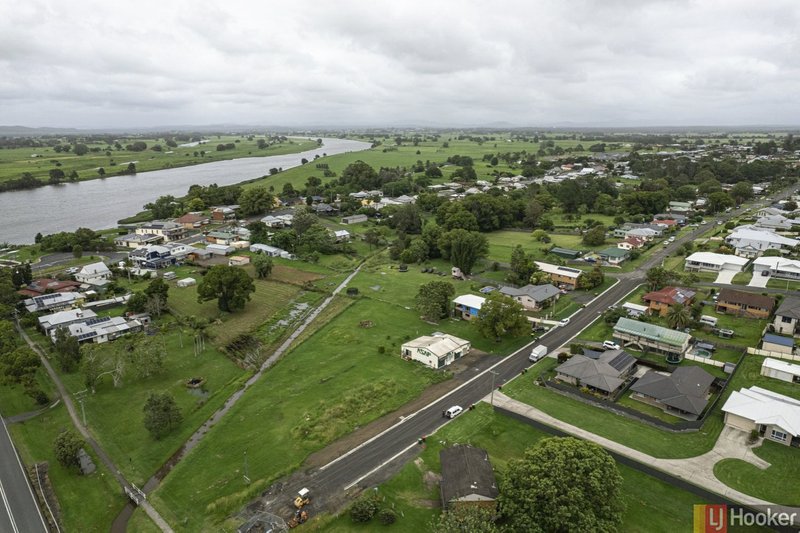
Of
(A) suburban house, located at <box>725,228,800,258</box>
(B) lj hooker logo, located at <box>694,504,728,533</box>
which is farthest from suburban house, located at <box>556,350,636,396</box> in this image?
(A) suburban house, located at <box>725,228,800,258</box>

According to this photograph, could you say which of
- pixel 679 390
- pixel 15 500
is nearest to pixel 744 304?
pixel 679 390

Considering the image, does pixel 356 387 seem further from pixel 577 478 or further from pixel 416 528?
pixel 577 478

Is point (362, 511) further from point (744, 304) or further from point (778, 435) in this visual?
point (744, 304)

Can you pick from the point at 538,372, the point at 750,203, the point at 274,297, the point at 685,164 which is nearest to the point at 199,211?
the point at 274,297

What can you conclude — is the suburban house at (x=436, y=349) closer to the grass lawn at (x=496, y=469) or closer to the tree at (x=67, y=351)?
the grass lawn at (x=496, y=469)

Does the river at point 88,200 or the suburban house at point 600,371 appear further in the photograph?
the river at point 88,200

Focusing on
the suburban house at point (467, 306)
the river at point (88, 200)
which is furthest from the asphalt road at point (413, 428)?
the river at point (88, 200)

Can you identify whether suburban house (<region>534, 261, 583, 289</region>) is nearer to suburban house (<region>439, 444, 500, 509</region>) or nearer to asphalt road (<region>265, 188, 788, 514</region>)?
asphalt road (<region>265, 188, 788, 514</region>)
